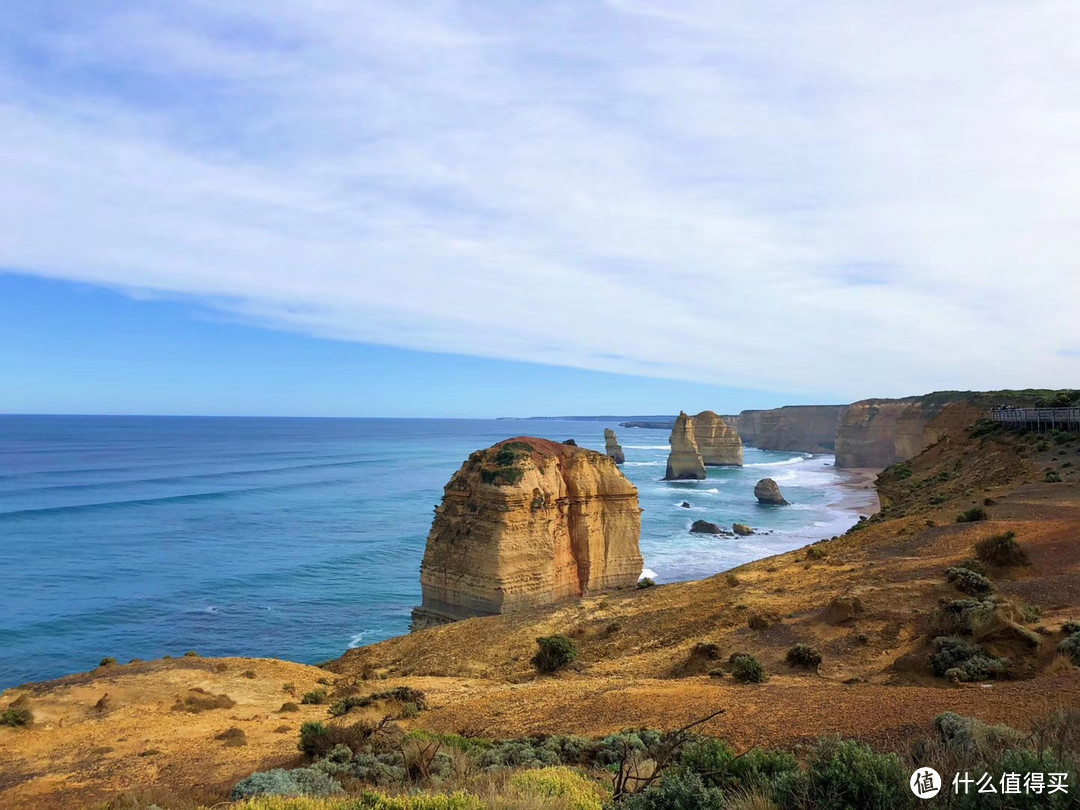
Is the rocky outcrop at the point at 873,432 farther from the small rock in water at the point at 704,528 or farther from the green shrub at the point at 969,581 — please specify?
the green shrub at the point at 969,581

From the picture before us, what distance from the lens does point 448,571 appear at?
27.9 meters

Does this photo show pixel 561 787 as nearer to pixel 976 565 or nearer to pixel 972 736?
pixel 972 736

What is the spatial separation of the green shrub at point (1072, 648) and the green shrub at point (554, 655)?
10.4 m

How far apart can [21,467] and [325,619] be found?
90022mm

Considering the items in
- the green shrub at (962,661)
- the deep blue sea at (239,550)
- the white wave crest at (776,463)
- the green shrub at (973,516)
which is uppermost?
the green shrub at (973,516)

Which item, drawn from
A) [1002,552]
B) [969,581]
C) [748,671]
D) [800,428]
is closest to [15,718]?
[748,671]

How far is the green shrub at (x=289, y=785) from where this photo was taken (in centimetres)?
808

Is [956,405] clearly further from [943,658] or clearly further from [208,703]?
[208,703]

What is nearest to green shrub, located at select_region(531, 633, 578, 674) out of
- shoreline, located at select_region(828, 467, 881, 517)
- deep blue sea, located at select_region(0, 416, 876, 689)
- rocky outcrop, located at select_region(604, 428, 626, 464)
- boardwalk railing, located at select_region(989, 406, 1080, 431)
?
deep blue sea, located at select_region(0, 416, 876, 689)

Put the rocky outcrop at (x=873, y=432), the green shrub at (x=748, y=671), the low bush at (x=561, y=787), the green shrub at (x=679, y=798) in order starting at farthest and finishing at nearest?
the rocky outcrop at (x=873, y=432) < the green shrub at (x=748, y=671) < the low bush at (x=561, y=787) < the green shrub at (x=679, y=798)

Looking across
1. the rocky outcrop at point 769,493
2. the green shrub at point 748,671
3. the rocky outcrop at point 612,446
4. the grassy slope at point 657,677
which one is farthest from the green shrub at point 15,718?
the rocky outcrop at point 612,446

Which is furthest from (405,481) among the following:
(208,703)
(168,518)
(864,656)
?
(864,656)

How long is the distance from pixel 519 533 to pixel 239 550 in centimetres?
2948

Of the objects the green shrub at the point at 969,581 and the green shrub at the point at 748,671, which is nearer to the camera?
the green shrub at the point at 748,671
